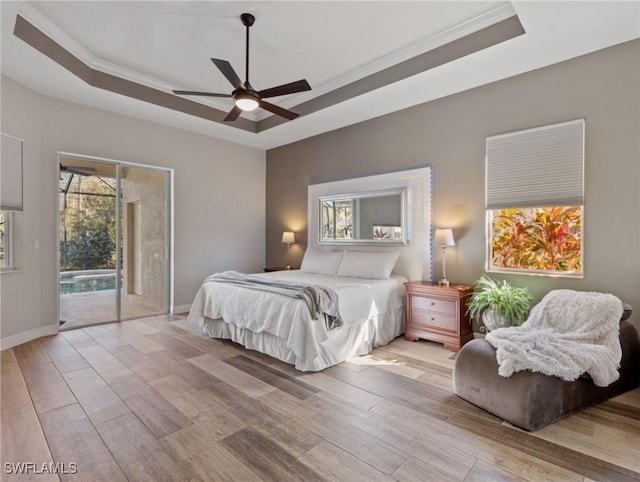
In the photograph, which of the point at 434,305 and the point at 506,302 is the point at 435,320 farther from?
the point at 506,302

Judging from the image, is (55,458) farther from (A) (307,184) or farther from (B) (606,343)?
(A) (307,184)

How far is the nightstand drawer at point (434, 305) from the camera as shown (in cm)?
363

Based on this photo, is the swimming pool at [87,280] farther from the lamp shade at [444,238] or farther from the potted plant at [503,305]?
the potted plant at [503,305]

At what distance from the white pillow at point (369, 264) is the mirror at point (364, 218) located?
1.25 feet

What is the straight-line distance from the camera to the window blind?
10.6 ft

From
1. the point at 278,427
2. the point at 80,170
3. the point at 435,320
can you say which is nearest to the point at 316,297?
the point at 278,427

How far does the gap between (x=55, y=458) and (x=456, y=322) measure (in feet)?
11.4

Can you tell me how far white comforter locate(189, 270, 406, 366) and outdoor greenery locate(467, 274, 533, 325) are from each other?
0.97m

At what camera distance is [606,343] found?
2445mm

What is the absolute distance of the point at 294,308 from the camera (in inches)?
121

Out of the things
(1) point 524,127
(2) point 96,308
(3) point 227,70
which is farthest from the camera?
(2) point 96,308

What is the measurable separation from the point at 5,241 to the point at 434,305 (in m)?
5.01

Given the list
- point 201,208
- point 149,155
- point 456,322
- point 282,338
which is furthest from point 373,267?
point 149,155

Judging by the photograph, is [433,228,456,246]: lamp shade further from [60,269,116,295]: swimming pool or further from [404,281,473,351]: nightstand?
[60,269,116,295]: swimming pool
